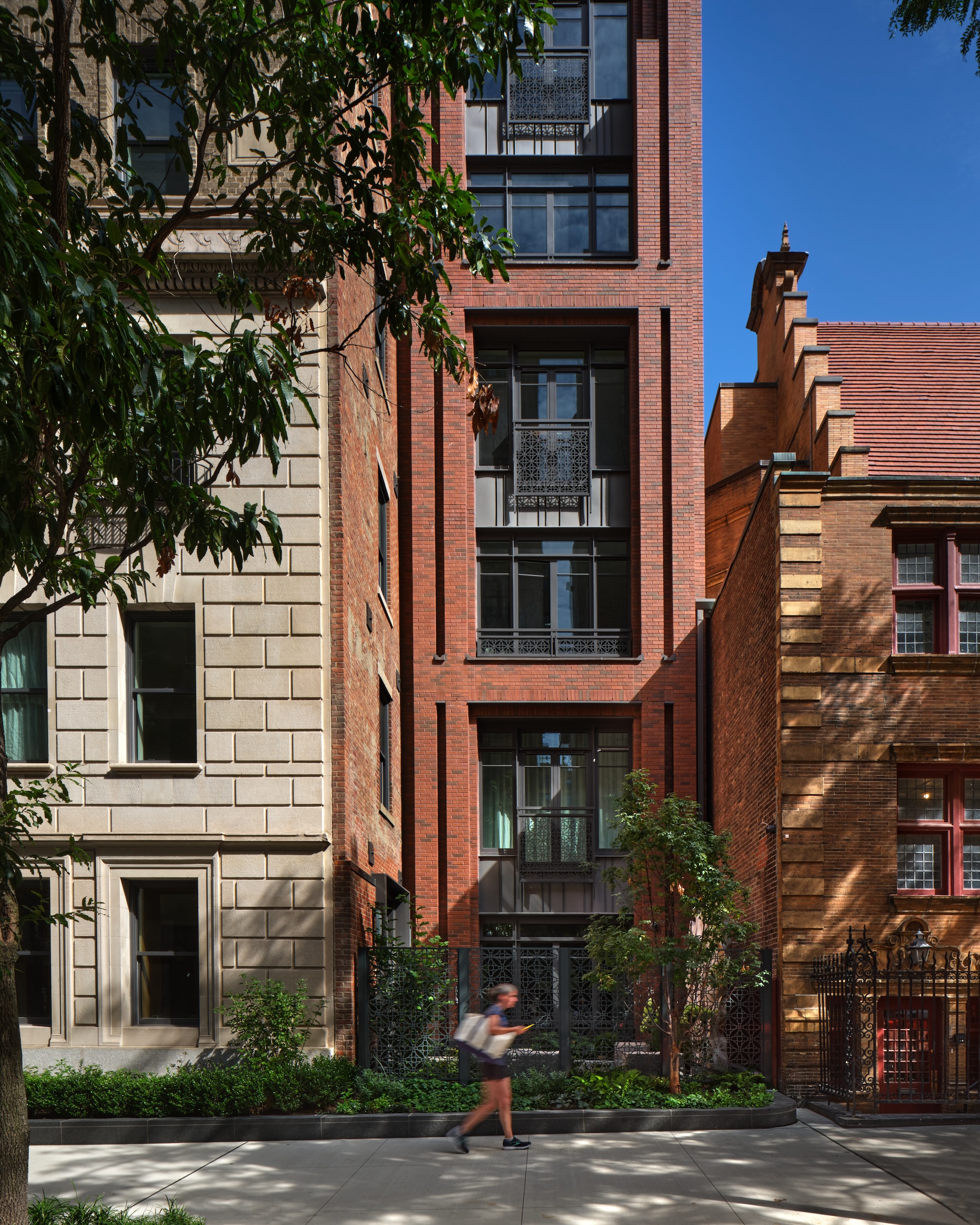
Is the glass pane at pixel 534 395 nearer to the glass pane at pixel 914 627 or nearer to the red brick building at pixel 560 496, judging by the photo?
the red brick building at pixel 560 496

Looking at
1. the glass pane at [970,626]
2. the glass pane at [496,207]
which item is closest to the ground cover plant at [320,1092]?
the glass pane at [970,626]

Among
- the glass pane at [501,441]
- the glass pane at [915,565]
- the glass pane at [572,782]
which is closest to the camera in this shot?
the glass pane at [915,565]

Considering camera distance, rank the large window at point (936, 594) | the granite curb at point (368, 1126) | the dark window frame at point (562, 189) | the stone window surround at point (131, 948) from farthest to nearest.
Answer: the dark window frame at point (562, 189), the large window at point (936, 594), the stone window surround at point (131, 948), the granite curb at point (368, 1126)

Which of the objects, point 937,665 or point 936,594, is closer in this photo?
point 937,665

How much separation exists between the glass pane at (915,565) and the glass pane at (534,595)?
1029 cm

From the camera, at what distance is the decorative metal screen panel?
85.6ft

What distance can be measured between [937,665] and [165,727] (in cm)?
1121

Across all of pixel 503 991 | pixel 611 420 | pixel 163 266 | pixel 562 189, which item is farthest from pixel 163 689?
pixel 562 189

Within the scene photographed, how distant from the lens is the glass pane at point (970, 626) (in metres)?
16.8

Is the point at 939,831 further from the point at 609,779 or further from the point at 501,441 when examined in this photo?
the point at 501,441

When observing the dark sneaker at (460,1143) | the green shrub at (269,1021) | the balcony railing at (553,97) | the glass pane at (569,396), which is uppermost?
the balcony railing at (553,97)

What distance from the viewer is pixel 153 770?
15.1m

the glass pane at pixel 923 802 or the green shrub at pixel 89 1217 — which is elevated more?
the glass pane at pixel 923 802

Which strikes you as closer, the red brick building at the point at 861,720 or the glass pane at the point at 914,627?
the red brick building at the point at 861,720
